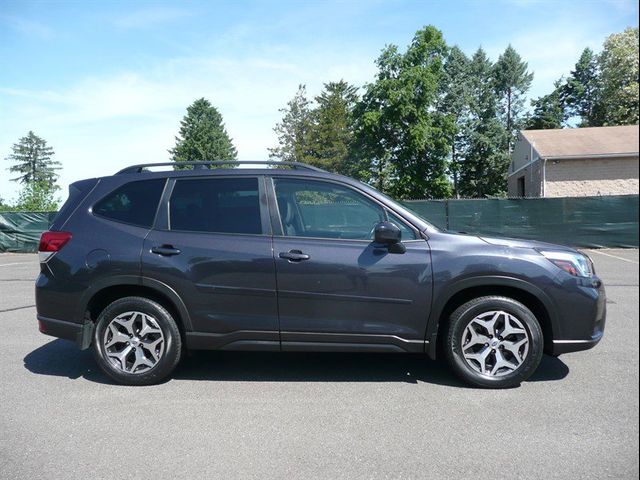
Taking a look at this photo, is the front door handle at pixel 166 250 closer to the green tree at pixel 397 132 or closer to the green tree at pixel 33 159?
the green tree at pixel 397 132

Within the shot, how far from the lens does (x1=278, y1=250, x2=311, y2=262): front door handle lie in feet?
13.4

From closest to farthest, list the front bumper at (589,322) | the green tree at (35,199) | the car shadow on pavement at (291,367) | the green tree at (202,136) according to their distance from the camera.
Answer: the front bumper at (589,322), the car shadow on pavement at (291,367), the green tree at (35,199), the green tree at (202,136)

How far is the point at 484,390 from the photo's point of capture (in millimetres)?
4023

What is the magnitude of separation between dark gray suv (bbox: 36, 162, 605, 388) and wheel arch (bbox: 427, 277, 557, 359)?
0.03 feet

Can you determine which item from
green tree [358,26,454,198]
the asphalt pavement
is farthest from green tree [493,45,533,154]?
green tree [358,26,454,198]

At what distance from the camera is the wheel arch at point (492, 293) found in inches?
154

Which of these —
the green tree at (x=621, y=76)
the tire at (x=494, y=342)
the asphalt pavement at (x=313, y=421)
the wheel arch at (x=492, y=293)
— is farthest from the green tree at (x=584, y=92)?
the tire at (x=494, y=342)

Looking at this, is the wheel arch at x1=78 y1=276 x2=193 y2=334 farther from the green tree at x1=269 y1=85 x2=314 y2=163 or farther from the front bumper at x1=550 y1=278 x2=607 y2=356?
the green tree at x1=269 y1=85 x2=314 y2=163

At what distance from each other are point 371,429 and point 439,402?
28.4 inches

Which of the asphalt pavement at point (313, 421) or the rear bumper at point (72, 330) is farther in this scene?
the rear bumper at point (72, 330)

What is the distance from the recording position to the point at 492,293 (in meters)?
4.11

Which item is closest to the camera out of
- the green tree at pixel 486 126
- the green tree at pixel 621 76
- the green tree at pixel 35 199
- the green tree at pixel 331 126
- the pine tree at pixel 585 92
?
the green tree at pixel 621 76

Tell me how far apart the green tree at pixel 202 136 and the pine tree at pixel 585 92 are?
69.4 metres

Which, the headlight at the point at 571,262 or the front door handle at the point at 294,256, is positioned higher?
the front door handle at the point at 294,256
